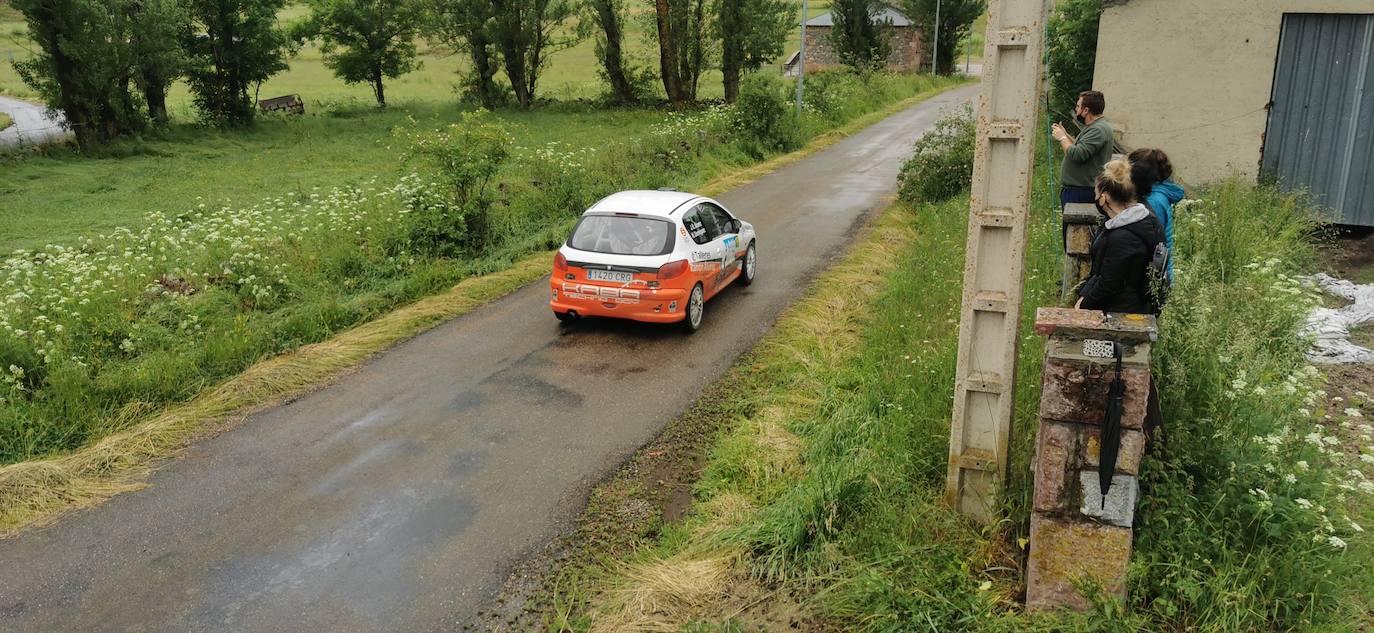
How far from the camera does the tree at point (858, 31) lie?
174 feet

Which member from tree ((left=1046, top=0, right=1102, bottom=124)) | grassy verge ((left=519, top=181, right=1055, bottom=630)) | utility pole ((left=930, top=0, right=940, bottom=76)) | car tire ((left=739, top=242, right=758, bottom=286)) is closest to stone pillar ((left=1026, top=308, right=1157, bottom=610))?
grassy verge ((left=519, top=181, right=1055, bottom=630))

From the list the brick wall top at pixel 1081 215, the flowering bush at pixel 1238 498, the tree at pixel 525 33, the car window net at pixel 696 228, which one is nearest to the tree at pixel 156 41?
the tree at pixel 525 33

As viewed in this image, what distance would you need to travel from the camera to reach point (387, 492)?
22.8 ft

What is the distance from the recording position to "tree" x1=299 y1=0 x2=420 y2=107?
44.2 meters

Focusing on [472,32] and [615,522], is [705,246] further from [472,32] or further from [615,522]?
[472,32]

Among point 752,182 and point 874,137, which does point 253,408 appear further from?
point 874,137

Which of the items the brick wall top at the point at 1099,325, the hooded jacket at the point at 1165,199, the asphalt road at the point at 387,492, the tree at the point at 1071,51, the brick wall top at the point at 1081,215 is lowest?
the asphalt road at the point at 387,492

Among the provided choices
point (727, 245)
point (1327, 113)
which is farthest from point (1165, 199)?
point (1327, 113)

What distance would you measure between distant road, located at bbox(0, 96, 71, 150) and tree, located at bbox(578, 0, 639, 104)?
795 inches

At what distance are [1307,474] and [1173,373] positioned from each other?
0.80 metres

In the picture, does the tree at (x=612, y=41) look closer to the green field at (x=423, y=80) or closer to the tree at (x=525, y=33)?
the green field at (x=423, y=80)

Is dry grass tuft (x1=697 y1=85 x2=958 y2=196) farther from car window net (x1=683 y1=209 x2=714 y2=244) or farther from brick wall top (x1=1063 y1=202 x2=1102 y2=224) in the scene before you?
brick wall top (x1=1063 y1=202 x2=1102 y2=224)

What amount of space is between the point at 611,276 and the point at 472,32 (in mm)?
33506

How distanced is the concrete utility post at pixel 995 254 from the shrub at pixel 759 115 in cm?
1980
